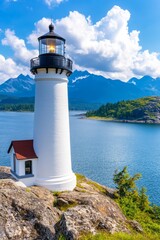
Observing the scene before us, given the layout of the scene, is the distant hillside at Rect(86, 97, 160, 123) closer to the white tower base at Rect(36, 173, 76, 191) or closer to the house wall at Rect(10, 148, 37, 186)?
the white tower base at Rect(36, 173, 76, 191)

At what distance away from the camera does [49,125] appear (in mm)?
19562

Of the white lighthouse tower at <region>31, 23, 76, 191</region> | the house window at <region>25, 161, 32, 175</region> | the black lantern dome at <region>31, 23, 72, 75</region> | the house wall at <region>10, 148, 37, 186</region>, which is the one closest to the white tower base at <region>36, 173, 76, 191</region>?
the white lighthouse tower at <region>31, 23, 76, 191</region>

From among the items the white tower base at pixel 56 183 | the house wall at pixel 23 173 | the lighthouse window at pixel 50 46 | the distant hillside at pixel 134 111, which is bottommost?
the white tower base at pixel 56 183

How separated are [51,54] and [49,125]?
5.57 m

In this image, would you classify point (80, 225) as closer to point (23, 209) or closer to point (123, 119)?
point (23, 209)

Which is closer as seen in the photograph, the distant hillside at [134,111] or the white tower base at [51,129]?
the white tower base at [51,129]

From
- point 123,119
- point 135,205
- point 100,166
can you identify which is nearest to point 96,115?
point 123,119

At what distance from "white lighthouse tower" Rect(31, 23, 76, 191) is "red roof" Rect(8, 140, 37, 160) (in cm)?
52

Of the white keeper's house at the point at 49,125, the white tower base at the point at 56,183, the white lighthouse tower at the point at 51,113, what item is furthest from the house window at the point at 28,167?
the white tower base at the point at 56,183

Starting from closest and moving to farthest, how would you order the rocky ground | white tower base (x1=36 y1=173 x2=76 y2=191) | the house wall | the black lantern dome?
1. the rocky ground
2. the black lantern dome
3. the house wall
4. white tower base (x1=36 y1=173 x2=76 y2=191)

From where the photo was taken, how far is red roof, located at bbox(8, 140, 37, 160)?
64.2 feet

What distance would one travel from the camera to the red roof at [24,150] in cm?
1958

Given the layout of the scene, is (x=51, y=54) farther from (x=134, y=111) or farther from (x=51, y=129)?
(x=134, y=111)

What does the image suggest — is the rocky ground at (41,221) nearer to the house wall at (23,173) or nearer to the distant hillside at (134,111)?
the house wall at (23,173)
